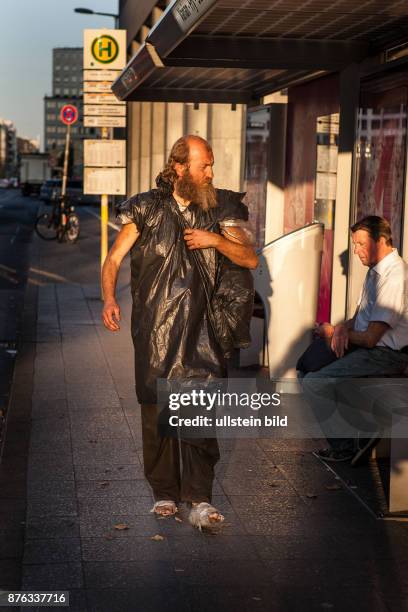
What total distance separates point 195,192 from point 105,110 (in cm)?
1042

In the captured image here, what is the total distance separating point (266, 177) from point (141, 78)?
3.83 metres

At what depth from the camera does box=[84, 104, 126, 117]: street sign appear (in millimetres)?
15477

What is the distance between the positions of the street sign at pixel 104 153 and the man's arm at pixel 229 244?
1002cm

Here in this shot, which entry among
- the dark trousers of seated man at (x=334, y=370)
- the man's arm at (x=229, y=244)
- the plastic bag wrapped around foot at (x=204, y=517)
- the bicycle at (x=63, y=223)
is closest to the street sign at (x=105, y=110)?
the dark trousers of seated man at (x=334, y=370)

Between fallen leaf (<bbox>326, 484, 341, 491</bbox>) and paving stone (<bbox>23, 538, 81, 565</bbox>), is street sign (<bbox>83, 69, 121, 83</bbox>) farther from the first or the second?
paving stone (<bbox>23, 538, 81, 565</bbox>)

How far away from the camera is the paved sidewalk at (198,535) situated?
14.7ft

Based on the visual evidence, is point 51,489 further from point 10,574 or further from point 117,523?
point 10,574

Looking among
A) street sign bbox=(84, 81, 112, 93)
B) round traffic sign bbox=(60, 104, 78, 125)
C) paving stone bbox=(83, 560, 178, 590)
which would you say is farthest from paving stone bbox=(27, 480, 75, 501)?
Result: round traffic sign bbox=(60, 104, 78, 125)

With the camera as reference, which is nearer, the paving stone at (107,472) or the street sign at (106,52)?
the paving stone at (107,472)

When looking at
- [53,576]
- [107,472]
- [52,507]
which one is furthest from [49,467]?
[53,576]

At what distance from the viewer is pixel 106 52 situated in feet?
51.1

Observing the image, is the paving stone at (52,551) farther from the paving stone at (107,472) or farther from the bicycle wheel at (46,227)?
the bicycle wheel at (46,227)

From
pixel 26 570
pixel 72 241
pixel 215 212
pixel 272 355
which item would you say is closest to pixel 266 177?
pixel 272 355

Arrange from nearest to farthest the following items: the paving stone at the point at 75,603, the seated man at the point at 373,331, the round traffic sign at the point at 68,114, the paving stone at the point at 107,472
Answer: the paving stone at the point at 75,603
the paving stone at the point at 107,472
the seated man at the point at 373,331
the round traffic sign at the point at 68,114
